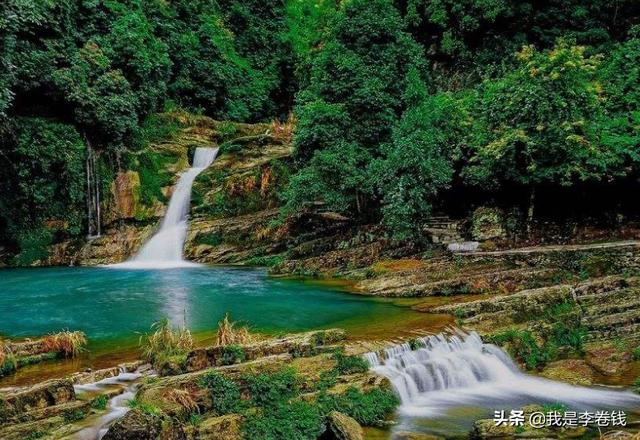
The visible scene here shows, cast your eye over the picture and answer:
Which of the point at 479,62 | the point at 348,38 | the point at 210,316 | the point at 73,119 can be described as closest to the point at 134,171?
the point at 73,119

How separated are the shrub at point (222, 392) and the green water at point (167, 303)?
3796 millimetres

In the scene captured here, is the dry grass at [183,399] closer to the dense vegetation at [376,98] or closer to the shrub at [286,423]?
the shrub at [286,423]

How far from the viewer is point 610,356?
11367mm

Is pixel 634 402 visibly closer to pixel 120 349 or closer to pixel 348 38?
pixel 120 349

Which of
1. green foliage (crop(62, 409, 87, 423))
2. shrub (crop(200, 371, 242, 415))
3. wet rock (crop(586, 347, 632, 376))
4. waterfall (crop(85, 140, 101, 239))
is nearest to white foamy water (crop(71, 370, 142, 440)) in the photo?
green foliage (crop(62, 409, 87, 423))

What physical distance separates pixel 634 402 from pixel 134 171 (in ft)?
86.2

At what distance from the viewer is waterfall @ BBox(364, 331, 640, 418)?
955 cm

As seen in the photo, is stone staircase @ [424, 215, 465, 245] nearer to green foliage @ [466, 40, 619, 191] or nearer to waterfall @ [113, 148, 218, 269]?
green foliage @ [466, 40, 619, 191]

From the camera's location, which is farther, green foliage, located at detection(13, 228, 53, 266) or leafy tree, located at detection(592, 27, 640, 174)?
green foliage, located at detection(13, 228, 53, 266)

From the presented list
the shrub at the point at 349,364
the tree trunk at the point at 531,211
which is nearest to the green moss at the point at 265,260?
the tree trunk at the point at 531,211

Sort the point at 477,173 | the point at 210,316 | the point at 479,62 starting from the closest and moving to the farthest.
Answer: the point at 210,316 < the point at 477,173 < the point at 479,62

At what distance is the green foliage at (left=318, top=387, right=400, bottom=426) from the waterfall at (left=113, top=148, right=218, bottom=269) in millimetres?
18033

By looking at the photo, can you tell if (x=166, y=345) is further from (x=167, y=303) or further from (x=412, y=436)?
(x=167, y=303)

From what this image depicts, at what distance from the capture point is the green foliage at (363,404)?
8.72 meters
